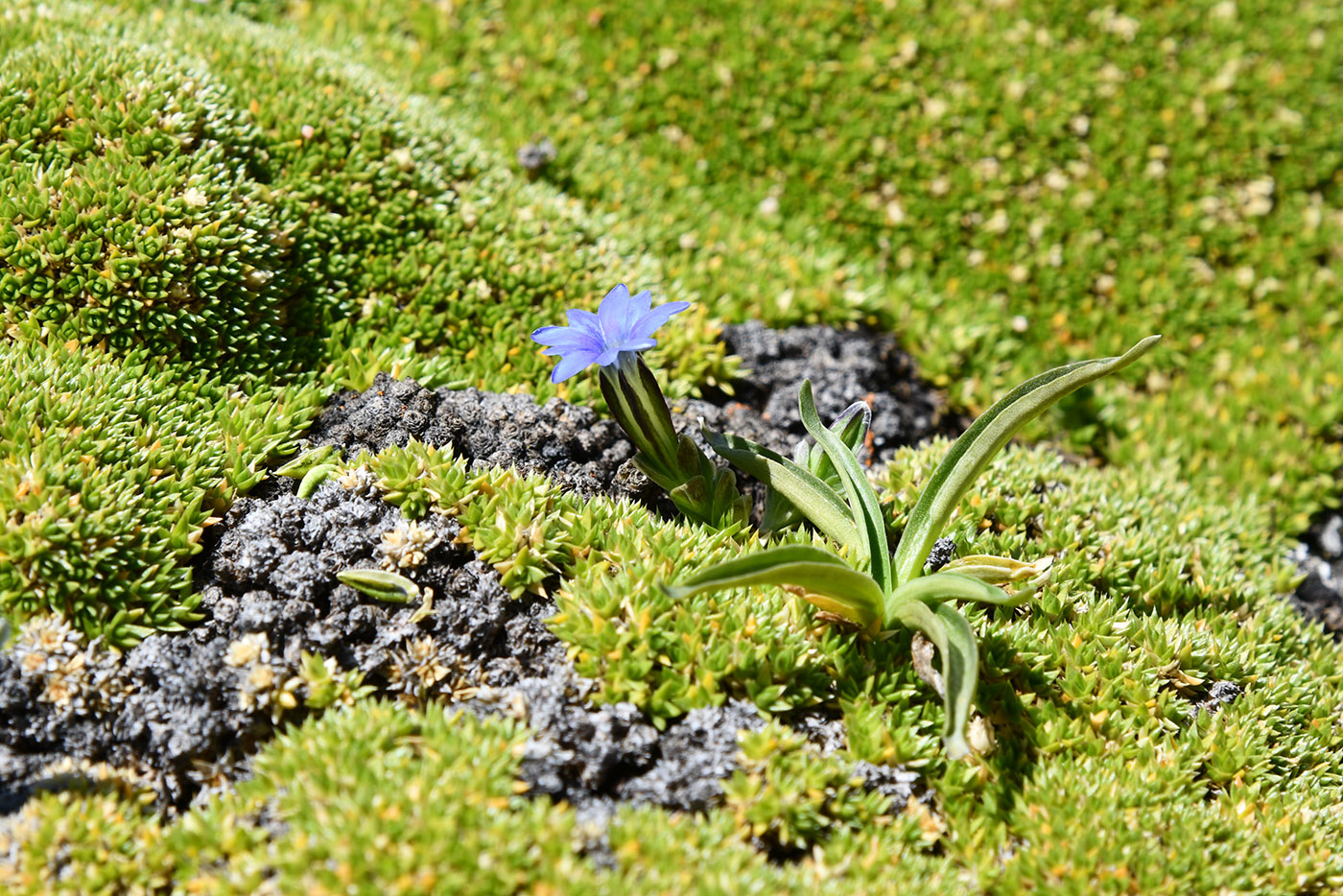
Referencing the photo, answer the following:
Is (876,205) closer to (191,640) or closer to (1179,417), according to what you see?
(1179,417)

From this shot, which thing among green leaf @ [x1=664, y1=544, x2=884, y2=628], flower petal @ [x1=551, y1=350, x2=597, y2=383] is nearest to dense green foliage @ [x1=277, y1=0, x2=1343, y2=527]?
flower petal @ [x1=551, y1=350, x2=597, y2=383]

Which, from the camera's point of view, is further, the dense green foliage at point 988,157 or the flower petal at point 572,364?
the dense green foliage at point 988,157

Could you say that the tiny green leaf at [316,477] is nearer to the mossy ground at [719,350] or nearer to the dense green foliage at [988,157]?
the mossy ground at [719,350]

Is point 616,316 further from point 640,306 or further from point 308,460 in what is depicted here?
point 308,460

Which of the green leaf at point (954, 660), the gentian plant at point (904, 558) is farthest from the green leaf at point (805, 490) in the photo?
the green leaf at point (954, 660)

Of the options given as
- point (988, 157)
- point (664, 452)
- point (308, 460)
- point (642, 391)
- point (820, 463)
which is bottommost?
point (820, 463)

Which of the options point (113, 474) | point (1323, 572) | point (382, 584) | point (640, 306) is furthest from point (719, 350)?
point (1323, 572)
